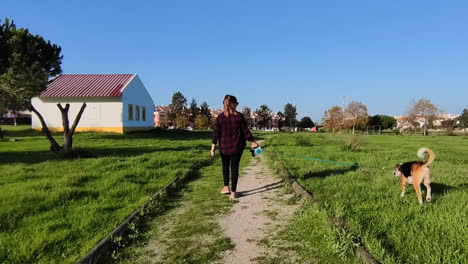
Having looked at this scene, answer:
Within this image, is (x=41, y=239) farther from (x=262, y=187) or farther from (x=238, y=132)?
(x=262, y=187)

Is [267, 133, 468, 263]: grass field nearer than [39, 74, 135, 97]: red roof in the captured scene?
Yes

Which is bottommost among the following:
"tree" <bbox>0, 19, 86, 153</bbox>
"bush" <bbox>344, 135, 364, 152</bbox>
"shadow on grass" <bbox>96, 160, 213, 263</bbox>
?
"shadow on grass" <bbox>96, 160, 213, 263</bbox>

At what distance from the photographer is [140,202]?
563 centimetres

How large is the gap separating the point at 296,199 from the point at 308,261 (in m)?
2.75

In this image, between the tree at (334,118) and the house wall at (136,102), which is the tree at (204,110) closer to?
the tree at (334,118)

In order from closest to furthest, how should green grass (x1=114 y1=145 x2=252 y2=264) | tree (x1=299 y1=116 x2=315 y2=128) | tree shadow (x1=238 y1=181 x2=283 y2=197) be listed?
green grass (x1=114 y1=145 x2=252 y2=264), tree shadow (x1=238 y1=181 x2=283 y2=197), tree (x1=299 y1=116 x2=315 y2=128)

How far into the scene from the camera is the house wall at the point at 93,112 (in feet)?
91.7

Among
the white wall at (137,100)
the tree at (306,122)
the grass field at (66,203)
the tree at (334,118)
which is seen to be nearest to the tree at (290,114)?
the tree at (306,122)

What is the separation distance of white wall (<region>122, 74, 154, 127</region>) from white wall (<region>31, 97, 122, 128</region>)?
2.55ft

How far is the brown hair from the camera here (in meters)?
6.22

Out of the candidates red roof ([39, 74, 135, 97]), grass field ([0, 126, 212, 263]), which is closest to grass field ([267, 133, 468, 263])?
grass field ([0, 126, 212, 263])

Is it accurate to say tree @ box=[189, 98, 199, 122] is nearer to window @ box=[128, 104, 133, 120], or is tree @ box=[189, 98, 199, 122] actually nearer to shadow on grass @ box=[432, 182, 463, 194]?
window @ box=[128, 104, 133, 120]

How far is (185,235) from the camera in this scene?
4156mm

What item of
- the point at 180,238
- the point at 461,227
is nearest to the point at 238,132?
the point at 180,238
